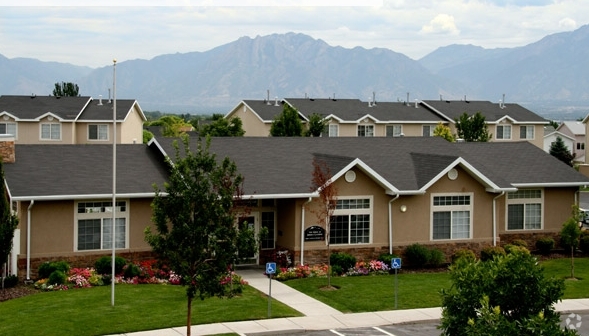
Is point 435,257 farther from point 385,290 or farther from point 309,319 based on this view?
point 309,319

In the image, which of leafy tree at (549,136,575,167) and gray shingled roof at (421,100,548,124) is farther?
gray shingled roof at (421,100,548,124)

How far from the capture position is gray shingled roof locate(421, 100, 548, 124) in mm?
80625

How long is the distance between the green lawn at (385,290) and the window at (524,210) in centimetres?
420

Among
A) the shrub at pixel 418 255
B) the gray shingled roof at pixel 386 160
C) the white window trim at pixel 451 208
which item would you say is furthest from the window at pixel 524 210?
the shrub at pixel 418 255

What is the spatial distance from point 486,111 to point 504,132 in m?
2.71

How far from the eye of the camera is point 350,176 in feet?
105

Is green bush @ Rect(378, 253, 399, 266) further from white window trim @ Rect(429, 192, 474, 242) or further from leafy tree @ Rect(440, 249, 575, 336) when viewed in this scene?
leafy tree @ Rect(440, 249, 575, 336)

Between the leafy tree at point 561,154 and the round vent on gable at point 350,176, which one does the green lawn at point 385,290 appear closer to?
the round vent on gable at point 350,176

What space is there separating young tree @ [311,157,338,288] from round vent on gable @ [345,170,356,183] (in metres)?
0.71

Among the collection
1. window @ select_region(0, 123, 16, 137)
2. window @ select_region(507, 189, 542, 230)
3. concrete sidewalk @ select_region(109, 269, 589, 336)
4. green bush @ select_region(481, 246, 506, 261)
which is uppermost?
window @ select_region(0, 123, 16, 137)

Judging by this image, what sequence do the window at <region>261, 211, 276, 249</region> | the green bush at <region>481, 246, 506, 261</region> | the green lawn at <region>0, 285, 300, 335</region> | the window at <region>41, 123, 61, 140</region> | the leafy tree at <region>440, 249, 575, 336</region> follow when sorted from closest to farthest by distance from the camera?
the leafy tree at <region>440, 249, 575, 336</region>, the green lawn at <region>0, 285, 300, 335</region>, the window at <region>261, 211, 276, 249</region>, the green bush at <region>481, 246, 506, 261</region>, the window at <region>41, 123, 61, 140</region>

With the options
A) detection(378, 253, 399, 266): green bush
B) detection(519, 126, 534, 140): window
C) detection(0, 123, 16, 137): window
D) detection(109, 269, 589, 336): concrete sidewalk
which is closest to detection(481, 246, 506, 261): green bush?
detection(378, 253, 399, 266): green bush

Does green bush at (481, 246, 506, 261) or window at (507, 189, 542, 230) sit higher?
window at (507, 189, 542, 230)

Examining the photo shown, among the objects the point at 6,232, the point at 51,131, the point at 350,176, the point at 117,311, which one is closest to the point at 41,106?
the point at 51,131
